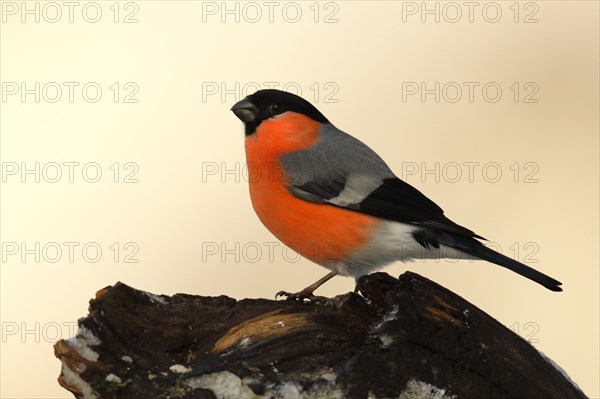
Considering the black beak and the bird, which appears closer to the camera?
the bird

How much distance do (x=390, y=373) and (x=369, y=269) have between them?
1242mm

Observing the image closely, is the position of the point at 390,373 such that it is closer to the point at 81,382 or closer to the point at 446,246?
the point at 81,382

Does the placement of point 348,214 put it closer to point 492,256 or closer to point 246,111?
point 492,256

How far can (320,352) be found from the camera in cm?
259

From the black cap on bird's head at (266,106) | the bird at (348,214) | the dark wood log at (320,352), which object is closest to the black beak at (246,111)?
the black cap on bird's head at (266,106)

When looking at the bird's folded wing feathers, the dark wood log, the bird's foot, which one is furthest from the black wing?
the dark wood log

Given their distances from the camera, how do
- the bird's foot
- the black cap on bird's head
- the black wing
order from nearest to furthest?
the bird's foot < the black wing < the black cap on bird's head

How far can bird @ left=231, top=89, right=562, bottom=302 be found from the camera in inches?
141

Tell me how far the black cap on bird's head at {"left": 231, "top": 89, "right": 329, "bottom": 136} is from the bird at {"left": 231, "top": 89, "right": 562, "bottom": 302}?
0.52 ft

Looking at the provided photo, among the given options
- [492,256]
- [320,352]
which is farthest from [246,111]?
[320,352]

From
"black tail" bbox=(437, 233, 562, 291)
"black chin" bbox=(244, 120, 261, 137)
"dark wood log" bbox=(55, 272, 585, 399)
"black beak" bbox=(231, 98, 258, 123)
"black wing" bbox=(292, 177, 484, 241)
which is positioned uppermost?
"black beak" bbox=(231, 98, 258, 123)

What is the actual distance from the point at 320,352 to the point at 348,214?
1105mm

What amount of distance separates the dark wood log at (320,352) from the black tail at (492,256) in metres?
0.57

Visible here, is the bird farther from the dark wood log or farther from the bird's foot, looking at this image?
the dark wood log
